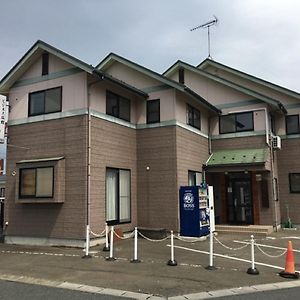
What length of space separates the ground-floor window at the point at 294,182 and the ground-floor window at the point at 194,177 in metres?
5.35

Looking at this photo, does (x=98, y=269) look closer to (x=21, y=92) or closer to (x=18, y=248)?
(x=18, y=248)

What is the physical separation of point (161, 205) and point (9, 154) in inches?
249

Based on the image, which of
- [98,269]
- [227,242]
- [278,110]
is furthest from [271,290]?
[278,110]

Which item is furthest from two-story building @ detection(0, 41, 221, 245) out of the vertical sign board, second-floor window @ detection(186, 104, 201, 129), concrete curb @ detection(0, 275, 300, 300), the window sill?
concrete curb @ detection(0, 275, 300, 300)

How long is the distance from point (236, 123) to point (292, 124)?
342cm

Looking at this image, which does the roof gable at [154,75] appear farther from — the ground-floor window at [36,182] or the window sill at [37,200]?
the window sill at [37,200]

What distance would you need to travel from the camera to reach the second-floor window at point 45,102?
14.0m

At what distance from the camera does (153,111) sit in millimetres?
16047

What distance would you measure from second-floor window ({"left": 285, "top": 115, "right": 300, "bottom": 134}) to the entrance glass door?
388 cm

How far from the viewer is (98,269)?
921cm

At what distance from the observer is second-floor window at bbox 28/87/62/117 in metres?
14.0

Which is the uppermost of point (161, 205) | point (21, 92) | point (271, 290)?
point (21, 92)

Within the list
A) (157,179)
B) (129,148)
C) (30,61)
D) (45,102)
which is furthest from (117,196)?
(30,61)

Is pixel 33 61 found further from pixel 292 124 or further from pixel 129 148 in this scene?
pixel 292 124
